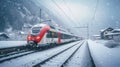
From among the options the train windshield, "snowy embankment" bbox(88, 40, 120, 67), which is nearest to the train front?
the train windshield

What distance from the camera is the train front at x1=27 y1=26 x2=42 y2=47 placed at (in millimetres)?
15770

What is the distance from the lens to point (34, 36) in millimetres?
16062

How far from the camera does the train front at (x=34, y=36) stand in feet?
51.7

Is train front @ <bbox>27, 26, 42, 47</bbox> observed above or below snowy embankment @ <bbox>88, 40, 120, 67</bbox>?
above

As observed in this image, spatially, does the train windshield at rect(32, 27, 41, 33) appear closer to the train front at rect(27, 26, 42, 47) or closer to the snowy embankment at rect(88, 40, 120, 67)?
the train front at rect(27, 26, 42, 47)

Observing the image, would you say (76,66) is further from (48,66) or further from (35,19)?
(35,19)

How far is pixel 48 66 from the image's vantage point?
7938mm

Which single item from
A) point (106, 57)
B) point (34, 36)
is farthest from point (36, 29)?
point (106, 57)

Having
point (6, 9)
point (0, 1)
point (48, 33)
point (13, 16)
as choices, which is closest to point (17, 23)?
point (13, 16)

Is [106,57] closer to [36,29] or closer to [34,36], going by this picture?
[34,36]

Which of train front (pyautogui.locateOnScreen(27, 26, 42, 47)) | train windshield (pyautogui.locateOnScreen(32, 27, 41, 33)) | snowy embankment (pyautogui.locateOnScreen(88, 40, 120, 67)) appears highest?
train windshield (pyautogui.locateOnScreen(32, 27, 41, 33))

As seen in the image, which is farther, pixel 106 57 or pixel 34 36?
pixel 34 36

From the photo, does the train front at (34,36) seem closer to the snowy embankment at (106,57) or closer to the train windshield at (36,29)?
the train windshield at (36,29)

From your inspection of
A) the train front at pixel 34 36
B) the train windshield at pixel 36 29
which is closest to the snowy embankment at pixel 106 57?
the train front at pixel 34 36
